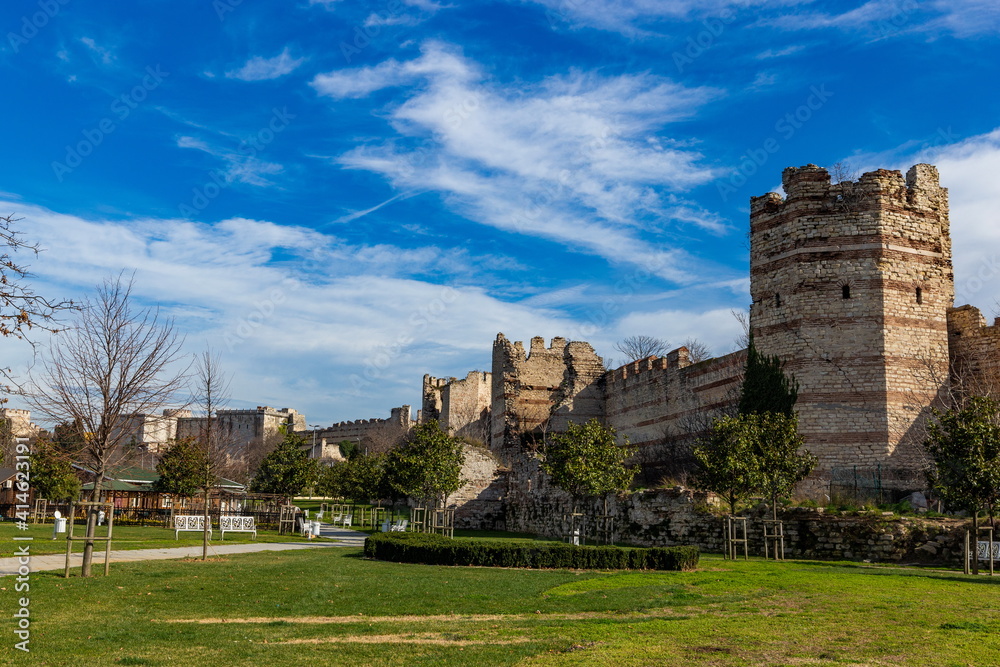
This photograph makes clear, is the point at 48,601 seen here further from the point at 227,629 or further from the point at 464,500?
the point at 464,500

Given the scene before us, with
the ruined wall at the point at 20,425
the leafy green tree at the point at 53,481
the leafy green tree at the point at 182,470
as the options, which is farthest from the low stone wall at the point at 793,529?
the ruined wall at the point at 20,425

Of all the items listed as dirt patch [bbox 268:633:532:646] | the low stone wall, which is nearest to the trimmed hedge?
the low stone wall

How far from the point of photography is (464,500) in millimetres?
36375

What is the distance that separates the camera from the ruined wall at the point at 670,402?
3061 cm

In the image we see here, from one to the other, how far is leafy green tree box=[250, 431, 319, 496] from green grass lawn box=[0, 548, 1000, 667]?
886 inches

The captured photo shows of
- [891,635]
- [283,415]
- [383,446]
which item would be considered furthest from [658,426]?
[283,415]

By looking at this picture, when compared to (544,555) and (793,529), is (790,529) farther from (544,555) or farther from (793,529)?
(544,555)

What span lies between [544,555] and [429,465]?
12744 millimetres

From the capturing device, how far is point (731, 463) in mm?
19406

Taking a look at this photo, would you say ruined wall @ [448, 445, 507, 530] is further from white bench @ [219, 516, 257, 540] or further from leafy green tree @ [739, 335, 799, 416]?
leafy green tree @ [739, 335, 799, 416]

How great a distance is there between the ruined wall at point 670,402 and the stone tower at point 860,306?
4.37 metres

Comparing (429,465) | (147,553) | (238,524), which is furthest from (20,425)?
(147,553)

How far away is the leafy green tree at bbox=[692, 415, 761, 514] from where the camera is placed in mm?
19453

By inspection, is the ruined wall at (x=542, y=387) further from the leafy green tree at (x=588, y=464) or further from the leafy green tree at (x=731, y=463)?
the leafy green tree at (x=731, y=463)
